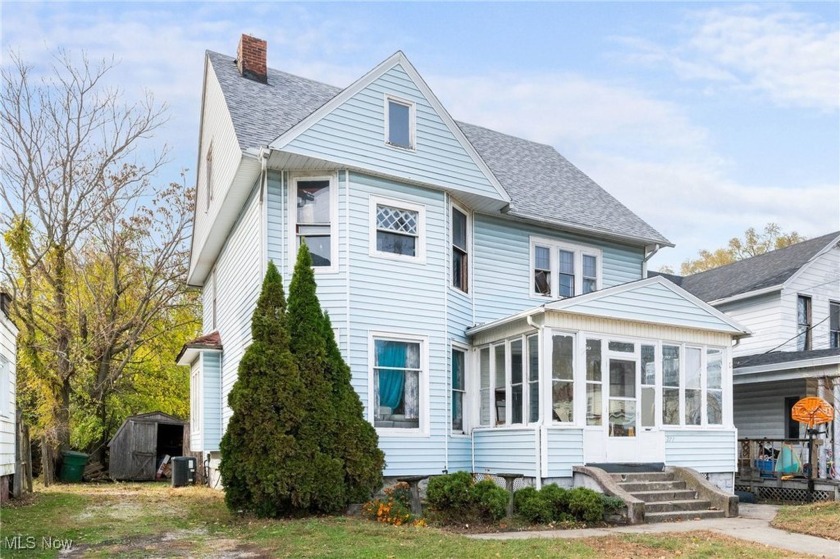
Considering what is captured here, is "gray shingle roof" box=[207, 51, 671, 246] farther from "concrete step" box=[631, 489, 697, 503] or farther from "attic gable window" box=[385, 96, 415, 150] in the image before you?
"concrete step" box=[631, 489, 697, 503]

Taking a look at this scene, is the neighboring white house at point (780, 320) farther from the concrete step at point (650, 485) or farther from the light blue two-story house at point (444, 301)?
the concrete step at point (650, 485)

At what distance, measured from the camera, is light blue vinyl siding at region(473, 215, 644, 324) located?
1659 cm

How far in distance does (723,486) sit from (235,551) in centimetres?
1075

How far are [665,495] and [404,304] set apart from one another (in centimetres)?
567

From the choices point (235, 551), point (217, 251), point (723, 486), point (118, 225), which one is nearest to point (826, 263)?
point (723, 486)

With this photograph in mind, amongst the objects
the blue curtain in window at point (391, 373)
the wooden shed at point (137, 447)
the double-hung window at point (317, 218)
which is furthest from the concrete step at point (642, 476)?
the wooden shed at point (137, 447)

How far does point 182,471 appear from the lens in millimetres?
20531

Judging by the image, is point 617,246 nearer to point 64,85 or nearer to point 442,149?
point 442,149

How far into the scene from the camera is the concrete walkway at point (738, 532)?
10289 millimetres

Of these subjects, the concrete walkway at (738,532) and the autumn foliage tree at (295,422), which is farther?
the autumn foliage tree at (295,422)

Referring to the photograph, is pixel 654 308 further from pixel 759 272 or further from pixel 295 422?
pixel 759 272

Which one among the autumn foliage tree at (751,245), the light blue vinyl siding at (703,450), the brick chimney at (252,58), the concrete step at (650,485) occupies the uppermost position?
the brick chimney at (252,58)

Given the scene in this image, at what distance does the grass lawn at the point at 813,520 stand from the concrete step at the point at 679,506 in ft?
A: 3.89

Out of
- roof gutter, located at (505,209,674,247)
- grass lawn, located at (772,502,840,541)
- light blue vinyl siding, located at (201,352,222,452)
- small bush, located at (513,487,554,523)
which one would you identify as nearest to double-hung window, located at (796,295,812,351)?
roof gutter, located at (505,209,674,247)
